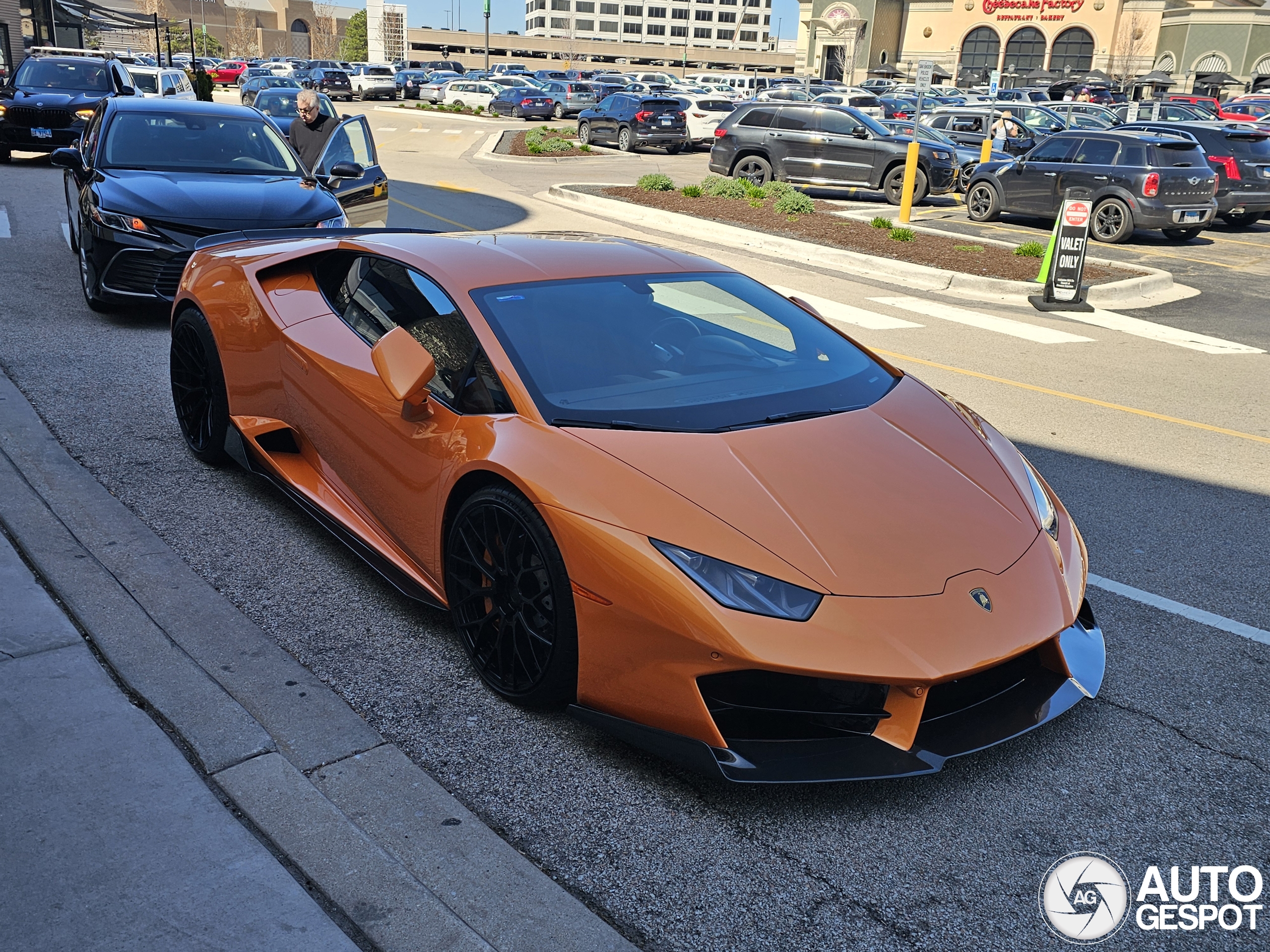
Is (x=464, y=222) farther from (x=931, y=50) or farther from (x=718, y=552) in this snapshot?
(x=931, y=50)

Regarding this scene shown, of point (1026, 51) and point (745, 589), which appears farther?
point (1026, 51)

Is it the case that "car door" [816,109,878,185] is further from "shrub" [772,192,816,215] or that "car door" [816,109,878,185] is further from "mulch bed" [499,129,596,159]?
"mulch bed" [499,129,596,159]

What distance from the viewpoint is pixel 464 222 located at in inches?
653

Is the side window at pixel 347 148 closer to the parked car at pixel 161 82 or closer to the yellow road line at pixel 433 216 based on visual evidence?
the yellow road line at pixel 433 216

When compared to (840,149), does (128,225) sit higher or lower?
lower

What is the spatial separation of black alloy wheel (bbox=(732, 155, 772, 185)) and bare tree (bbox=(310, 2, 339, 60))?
4114 inches

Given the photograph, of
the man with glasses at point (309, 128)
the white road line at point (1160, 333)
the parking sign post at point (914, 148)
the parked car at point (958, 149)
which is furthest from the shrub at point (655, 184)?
the white road line at point (1160, 333)

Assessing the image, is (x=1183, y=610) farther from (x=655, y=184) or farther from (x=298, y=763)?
(x=655, y=184)

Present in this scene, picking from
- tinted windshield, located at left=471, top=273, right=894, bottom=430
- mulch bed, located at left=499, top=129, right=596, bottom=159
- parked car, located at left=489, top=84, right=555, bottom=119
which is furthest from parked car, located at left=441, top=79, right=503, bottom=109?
tinted windshield, located at left=471, top=273, right=894, bottom=430

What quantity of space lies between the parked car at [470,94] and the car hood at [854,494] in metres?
48.2

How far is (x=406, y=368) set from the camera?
3.89m

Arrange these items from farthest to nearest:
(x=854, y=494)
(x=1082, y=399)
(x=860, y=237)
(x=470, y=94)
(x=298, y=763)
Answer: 1. (x=470, y=94)
2. (x=860, y=237)
3. (x=1082, y=399)
4. (x=854, y=494)
5. (x=298, y=763)

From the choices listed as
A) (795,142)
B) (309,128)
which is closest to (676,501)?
(309,128)

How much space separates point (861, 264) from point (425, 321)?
38.2 feet
